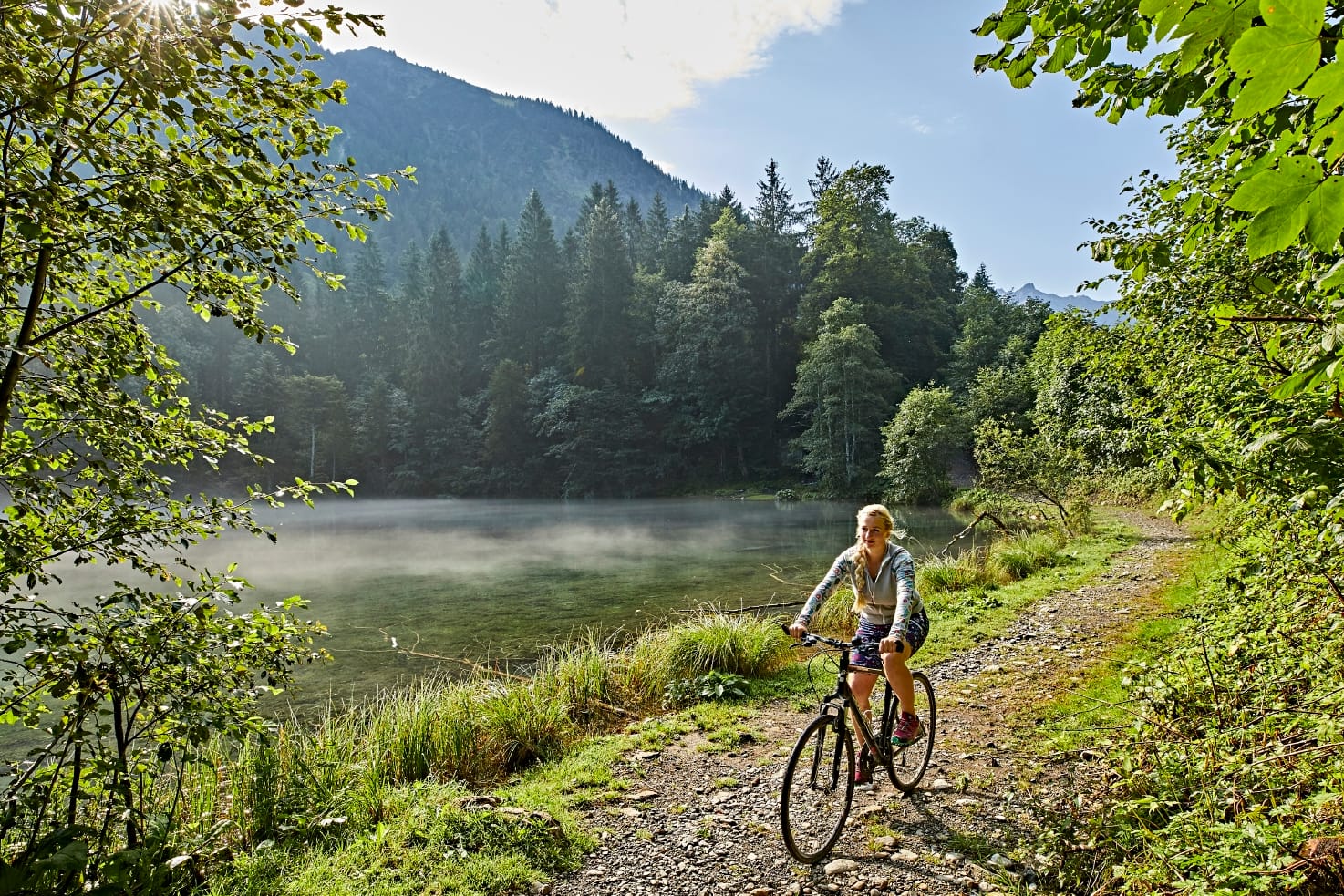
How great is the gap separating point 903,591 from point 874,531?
0.44 meters

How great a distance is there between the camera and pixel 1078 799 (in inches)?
161

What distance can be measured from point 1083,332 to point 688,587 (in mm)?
9825

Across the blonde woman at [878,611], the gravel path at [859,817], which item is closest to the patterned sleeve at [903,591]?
the blonde woman at [878,611]

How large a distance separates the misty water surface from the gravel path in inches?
134

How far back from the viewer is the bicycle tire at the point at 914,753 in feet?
15.5

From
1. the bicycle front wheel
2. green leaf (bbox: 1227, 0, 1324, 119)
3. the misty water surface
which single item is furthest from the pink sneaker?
the misty water surface

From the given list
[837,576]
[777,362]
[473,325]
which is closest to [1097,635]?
[837,576]

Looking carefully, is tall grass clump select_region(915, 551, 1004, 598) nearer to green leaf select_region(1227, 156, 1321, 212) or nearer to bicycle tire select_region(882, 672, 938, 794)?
bicycle tire select_region(882, 672, 938, 794)

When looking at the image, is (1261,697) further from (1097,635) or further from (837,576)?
(1097,635)

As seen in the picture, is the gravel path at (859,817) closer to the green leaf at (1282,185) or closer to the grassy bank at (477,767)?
the grassy bank at (477,767)

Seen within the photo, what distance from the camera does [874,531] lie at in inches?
178

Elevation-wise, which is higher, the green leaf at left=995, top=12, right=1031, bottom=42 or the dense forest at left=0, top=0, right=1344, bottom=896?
the green leaf at left=995, top=12, right=1031, bottom=42

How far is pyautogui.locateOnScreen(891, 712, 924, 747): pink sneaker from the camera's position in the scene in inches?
178

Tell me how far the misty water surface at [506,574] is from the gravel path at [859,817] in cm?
341
